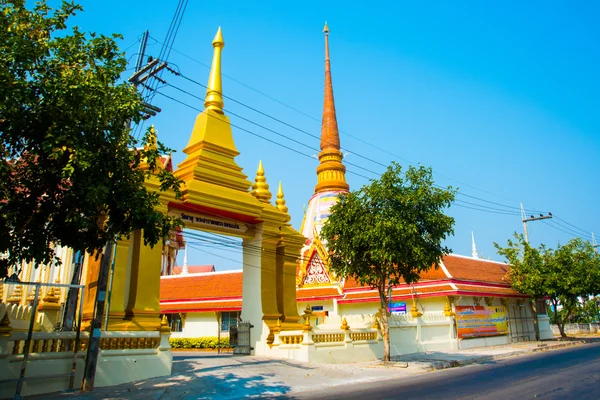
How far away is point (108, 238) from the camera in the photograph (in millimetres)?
8367

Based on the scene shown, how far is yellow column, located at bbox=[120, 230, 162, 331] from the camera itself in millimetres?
13039

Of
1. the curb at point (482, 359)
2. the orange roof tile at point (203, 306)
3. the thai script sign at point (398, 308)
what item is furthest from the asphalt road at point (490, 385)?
the orange roof tile at point (203, 306)

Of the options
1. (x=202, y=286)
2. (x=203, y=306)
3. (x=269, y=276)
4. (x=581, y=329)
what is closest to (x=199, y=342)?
(x=203, y=306)

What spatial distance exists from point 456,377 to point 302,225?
77.8 ft

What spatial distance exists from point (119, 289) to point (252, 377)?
4519 millimetres

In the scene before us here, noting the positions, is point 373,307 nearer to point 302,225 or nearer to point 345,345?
point 345,345

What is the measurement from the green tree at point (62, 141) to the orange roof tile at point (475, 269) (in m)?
17.8

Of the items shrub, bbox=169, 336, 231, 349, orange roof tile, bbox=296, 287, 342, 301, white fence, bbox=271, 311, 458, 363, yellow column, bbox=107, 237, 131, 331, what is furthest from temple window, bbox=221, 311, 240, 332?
yellow column, bbox=107, 237, 131, 331

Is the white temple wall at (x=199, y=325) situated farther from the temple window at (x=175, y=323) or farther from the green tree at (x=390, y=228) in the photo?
the green tree at (x=390, y=228)

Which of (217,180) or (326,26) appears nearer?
(217,180)

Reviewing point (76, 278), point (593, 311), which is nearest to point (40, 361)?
point (76, 278)

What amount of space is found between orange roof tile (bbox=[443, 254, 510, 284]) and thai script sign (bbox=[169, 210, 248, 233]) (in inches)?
450

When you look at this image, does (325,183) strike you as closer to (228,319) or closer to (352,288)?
(352,288)

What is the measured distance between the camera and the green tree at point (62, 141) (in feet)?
23.7
